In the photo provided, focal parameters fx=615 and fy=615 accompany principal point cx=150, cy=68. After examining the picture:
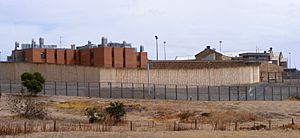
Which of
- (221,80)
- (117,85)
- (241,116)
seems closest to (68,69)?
(117,85)

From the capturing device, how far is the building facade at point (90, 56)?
132 metres

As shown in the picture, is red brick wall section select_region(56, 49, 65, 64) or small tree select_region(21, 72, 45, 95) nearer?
small tree select_region(21, 72, 45, 95)

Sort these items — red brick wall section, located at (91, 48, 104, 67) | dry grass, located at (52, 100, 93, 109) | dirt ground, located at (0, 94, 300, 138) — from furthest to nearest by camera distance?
red brick wall section, located at (91, 48, 104, 67), dry grass, located at (52, 100, 93, 109), dirt ground, located at (0, 94, 300, 138)

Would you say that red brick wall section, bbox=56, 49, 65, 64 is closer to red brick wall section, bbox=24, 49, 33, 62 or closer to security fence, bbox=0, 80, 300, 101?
red brick wall section, bbox=24, 49, 33, 62

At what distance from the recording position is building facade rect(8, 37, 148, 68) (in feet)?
434

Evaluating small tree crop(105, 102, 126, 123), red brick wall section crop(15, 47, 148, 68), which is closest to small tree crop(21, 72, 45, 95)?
small tree crop(105, 102, 126, 123)

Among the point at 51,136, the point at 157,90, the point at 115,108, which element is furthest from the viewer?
the point at 157,90

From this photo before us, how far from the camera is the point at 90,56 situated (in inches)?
5315

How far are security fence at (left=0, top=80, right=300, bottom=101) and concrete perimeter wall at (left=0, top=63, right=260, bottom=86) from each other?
3.55m

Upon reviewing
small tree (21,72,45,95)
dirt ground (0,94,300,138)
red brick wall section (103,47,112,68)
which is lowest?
dirt ground (0,94,300,138)

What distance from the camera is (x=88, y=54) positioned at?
445 ft

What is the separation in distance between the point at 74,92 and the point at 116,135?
58.3 meters

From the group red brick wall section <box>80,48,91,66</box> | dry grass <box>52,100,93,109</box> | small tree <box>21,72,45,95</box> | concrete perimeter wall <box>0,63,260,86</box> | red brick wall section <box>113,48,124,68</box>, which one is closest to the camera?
dry grass <box>52,100,93,109</box>

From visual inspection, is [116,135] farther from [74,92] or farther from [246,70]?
[246,70]
